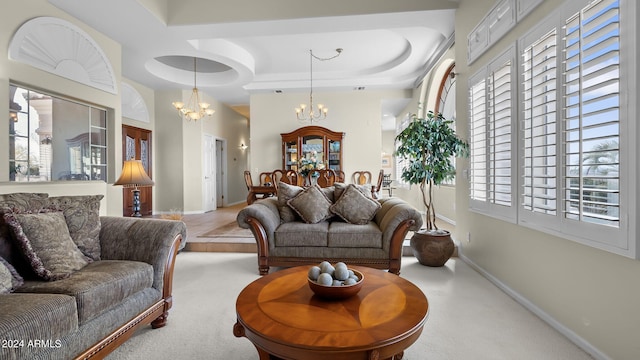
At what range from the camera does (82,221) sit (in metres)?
2.13

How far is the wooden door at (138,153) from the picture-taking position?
6.43 m

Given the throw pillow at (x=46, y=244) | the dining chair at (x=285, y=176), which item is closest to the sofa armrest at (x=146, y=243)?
the throw pillow at (x=46, y=244)

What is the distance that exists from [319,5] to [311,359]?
4.08 meters

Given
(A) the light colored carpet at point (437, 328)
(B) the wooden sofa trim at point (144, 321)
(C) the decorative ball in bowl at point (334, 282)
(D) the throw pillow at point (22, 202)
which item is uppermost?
(D) the throw pillow at point (22, 202)

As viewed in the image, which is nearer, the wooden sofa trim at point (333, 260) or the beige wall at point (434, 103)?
the wooden sofa trim at point (333, 260)

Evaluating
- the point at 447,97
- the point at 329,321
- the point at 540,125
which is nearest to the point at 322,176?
the point at 447,97

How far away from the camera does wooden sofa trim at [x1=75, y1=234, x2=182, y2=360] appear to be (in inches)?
63.6

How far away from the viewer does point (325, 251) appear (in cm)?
322

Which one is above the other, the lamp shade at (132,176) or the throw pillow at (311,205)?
the lamp shade at (132,176)

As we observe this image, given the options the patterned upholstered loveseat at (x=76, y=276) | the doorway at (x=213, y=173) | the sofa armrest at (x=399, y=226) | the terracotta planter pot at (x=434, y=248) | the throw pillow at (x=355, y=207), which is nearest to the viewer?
the patterned upholstered loveseat at (x=76, y=276)

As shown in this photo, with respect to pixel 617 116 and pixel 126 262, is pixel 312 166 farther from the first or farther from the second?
pixel 617 116

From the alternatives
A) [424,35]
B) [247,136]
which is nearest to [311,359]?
[424,35]

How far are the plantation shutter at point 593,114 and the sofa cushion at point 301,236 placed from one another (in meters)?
2.06

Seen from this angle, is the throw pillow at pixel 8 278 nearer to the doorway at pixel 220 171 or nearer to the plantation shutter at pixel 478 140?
the plantation shutter at pixel 478 140
